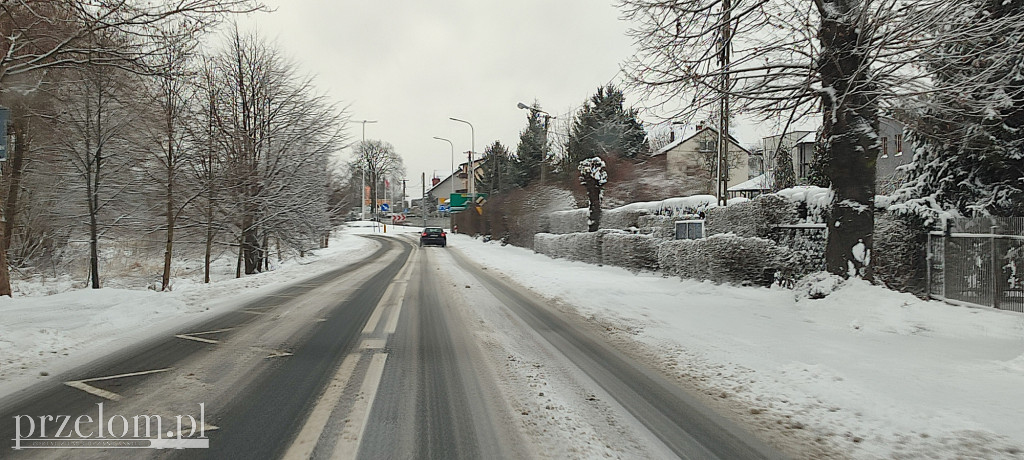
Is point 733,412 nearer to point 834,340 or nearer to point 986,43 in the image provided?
point 834,340

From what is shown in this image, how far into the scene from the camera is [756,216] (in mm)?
12570

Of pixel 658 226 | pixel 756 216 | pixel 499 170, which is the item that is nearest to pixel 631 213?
pixel 658 226

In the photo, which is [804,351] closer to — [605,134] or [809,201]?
[809,201]

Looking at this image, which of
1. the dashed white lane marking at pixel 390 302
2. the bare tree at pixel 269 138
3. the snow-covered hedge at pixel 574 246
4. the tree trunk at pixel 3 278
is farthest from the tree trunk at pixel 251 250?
the snow-covered hedge at pixel 574 246

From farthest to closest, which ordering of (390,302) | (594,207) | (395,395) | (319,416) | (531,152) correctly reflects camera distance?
(531,152), (594,207), (390,302), (395,395), (319,416)

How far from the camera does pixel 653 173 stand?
3312 centimetres

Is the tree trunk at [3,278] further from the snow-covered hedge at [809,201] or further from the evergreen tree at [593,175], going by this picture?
the evergreen tree at [593,175]

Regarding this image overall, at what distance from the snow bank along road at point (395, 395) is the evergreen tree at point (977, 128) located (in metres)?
6.41

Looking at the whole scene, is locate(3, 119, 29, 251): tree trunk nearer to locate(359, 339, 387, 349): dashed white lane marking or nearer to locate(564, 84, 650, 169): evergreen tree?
locate(359, 339, 387, 349): dashed white lane marking

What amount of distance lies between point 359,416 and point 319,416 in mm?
276

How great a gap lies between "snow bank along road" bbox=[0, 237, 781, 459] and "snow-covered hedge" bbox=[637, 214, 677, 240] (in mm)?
9061

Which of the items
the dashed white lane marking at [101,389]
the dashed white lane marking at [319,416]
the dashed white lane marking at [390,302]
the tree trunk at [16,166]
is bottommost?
the dashed white lane marking at [390,302]

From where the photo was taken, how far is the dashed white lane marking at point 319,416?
3.49m

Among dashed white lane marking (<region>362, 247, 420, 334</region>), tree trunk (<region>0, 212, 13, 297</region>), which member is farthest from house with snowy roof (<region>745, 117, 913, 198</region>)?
tree trunk (<region>0, 212, 13, 297</region>)
